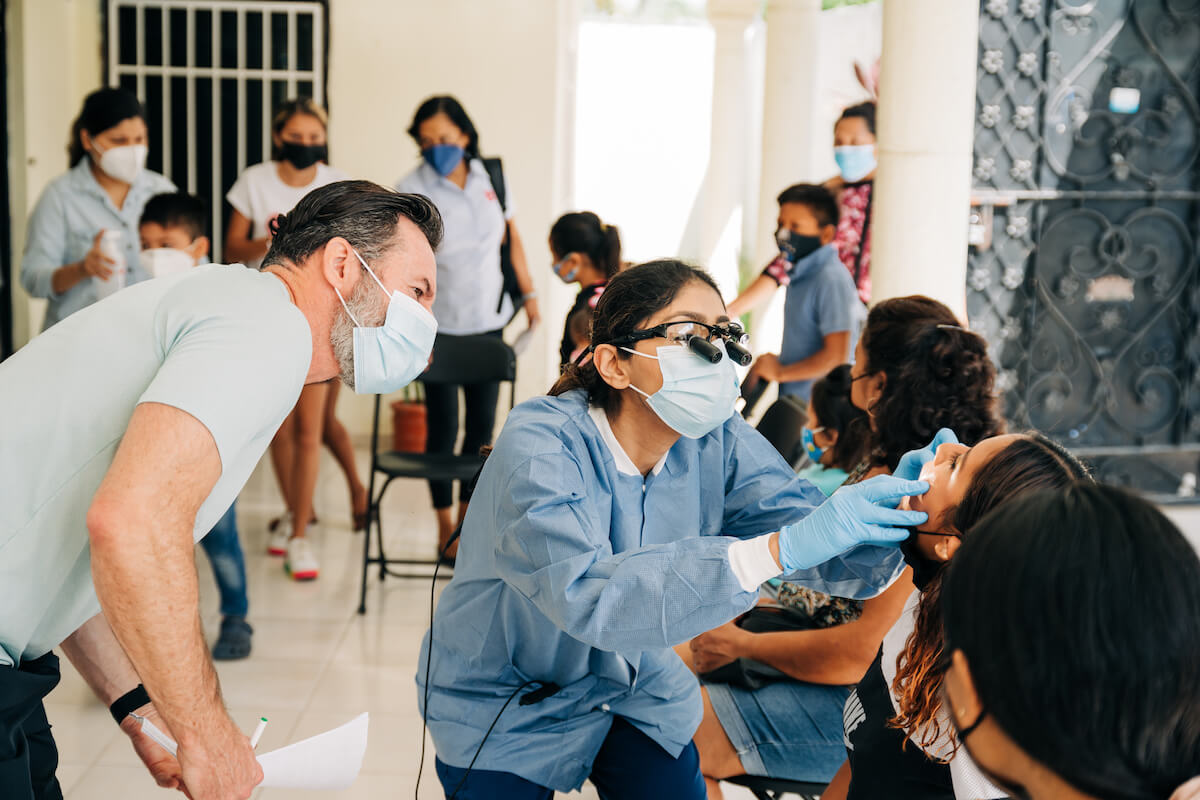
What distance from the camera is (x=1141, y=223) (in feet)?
16.0

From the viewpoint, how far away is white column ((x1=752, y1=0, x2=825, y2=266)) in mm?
5902

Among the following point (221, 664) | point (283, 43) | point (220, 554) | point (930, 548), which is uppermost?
point (283, 43)

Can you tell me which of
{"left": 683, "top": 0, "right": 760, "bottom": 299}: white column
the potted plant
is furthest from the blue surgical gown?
{"left": 683, "top": 0, "right": 760, "bottom": 299}: white column

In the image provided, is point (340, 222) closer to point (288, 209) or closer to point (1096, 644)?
point (1096, 644)

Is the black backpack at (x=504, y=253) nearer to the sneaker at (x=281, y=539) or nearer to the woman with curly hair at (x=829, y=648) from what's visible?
the sneaker at (x=281, y=539)

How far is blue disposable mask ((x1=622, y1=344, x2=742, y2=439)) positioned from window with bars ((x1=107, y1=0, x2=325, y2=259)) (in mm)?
5577

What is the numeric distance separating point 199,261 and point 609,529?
2.61 m

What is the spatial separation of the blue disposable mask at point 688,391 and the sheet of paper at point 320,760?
0.66m

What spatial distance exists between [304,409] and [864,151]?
2.40m

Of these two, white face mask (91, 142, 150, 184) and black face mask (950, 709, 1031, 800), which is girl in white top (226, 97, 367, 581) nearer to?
white face mask (91, 142, 150, 184)

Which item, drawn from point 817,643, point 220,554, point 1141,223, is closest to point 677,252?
point 1141,223

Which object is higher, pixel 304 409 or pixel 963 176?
pixel 963 176

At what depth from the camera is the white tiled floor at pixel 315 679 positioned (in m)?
2.87

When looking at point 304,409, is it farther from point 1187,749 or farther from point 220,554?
point 1187,749
